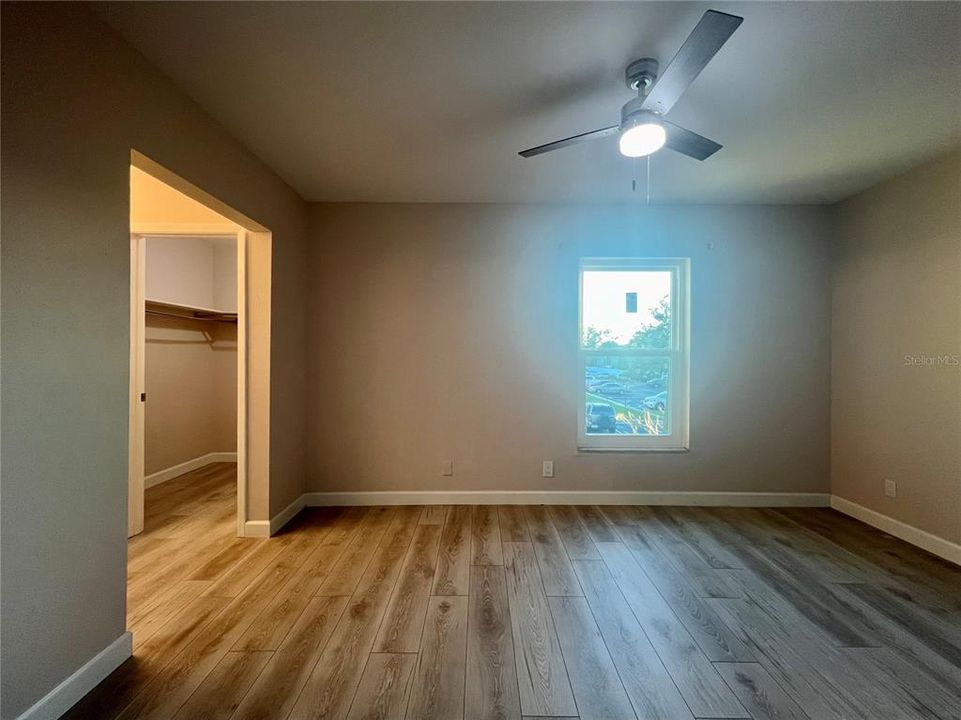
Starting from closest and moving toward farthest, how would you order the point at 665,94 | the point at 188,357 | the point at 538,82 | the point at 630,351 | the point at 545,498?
1. the point at 665,94
2. the point at 538,82
3. the point at 545,498
4. the point at 630,351
5. the point at 188,357

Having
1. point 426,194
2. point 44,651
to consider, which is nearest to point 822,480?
point 426,194

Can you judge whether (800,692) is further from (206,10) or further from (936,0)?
(206,10)

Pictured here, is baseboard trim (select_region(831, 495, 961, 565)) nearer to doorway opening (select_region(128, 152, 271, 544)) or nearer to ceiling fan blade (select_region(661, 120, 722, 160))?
ceiling fan blade (select_region(661, 120, 722, 160))

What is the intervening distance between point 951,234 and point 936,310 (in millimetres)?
461

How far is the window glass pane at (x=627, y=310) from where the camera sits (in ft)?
11.0

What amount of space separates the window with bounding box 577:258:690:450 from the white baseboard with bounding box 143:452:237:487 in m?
4.01

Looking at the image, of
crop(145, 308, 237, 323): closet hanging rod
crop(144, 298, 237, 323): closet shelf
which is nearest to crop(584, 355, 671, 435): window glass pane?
crop(144, 298, 237, 323): closet shelf

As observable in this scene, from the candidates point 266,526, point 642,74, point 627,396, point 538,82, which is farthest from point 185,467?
point 642,74

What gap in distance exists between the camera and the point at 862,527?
2.81 m

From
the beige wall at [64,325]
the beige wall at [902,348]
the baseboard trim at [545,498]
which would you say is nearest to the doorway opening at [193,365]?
the beige wall at [64,325]

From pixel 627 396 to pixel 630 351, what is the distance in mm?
392

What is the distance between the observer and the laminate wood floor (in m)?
1.38

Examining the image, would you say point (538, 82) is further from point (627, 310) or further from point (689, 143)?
point (627, 310)

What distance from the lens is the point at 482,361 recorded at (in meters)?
3.25
